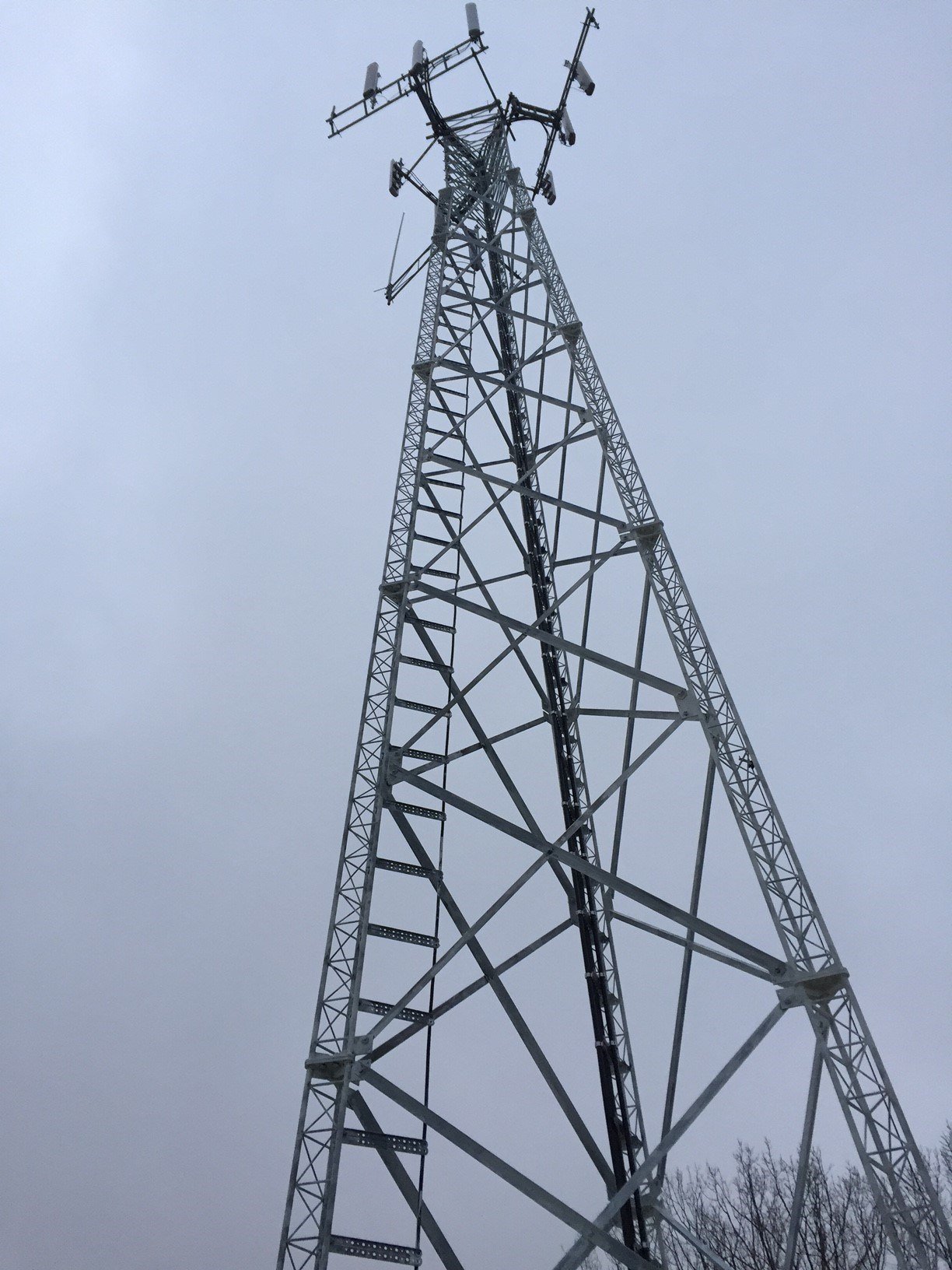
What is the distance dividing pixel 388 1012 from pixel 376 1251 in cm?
262

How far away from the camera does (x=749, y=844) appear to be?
12148mm

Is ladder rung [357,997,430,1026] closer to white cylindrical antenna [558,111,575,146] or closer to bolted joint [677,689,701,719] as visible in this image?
bolted joint [677,689,701,719]

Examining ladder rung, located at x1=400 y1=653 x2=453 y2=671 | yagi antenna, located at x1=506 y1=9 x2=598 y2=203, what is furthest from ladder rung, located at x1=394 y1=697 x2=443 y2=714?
yagi antenna, located at x1=506 y1=9 x2=598 y2=203

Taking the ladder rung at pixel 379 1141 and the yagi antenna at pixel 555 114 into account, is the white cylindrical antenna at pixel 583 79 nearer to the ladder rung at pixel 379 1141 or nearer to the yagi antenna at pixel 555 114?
the yagi antenna at pixel 555 114

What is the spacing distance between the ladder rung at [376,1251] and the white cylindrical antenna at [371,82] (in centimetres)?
2591

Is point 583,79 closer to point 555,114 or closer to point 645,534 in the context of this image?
point 555,114

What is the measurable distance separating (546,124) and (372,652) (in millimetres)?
17745

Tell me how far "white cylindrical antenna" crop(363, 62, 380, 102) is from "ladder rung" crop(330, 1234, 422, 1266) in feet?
85.0

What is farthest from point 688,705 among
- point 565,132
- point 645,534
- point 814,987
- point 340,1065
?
point 565,132

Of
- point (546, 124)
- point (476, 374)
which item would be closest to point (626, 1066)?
point (476, 374)

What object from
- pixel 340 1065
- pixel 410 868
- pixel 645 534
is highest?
pixel 645 534

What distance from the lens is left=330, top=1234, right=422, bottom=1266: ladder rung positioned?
428 inches

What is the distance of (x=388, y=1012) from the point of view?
12430mm

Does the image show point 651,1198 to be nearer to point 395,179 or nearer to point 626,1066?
point 626,1066
